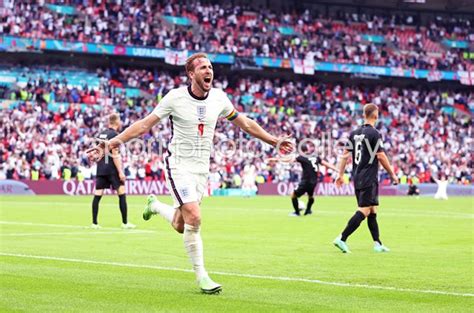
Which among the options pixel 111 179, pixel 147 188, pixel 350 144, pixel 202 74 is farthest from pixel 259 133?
pixel 147 188

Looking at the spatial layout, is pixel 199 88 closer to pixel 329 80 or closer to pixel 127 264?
pixel 127 264

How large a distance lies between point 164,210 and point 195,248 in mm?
1595

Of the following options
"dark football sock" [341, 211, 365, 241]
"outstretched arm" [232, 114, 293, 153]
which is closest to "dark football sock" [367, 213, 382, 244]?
"dark football sock" [341, 211, 365, 241]

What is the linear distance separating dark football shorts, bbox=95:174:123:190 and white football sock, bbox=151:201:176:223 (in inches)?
338

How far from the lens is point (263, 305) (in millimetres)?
8633

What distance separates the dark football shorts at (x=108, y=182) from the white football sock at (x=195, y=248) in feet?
35.0

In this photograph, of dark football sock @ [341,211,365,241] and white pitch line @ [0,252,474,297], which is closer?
white pitch line @ [0,252,474,297]

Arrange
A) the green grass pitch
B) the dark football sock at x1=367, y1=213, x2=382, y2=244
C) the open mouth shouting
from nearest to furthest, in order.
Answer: the green grass pitch → the open mouth shouting → the dark football sock at x1=367, y1=213, x2=382, y2=244

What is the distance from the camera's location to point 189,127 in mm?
9953

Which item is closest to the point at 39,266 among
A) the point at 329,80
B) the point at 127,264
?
the point at 127,264

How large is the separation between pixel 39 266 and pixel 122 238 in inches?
213

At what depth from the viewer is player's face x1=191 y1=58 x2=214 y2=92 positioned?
974 centimetres

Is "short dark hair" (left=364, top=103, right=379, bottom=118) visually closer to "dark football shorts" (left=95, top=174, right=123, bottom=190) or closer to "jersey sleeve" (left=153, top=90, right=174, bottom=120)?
"jersey sleeve" (left=153, top=90, right=174, bottom=120)

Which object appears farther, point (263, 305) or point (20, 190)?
point (20, 190)
